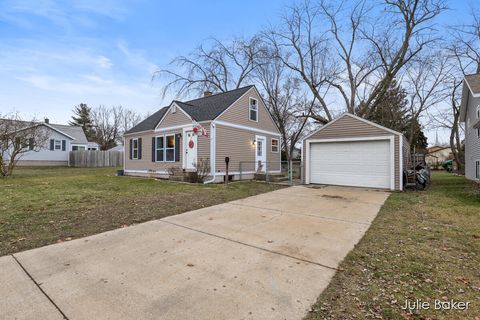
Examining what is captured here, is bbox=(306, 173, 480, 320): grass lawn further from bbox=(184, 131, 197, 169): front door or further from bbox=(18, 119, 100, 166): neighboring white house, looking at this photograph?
bbox=(18, 119, 100, 166): neighboring white house

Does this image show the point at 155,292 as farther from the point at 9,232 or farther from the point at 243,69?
the point at 243,69

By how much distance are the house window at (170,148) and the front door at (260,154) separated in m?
4.91

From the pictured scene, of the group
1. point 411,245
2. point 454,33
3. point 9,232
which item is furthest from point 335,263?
point 454,33

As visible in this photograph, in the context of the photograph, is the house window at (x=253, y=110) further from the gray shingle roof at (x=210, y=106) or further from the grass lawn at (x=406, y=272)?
the grass lawn at (x=406, y=272)

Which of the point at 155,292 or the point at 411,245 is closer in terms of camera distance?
the point at 155,292

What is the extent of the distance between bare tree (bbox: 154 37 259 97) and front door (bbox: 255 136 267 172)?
12790mm

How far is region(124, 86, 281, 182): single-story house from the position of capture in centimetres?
1223

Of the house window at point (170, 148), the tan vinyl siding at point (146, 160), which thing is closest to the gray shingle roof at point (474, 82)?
the tan vinyl siding at point (146, 160)

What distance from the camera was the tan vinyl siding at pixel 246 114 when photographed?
42.8 ft

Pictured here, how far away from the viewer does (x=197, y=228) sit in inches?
181

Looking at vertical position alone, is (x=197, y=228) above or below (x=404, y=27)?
below

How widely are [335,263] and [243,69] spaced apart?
25.9m

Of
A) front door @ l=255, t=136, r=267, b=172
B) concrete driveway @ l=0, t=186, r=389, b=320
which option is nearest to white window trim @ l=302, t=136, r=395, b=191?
front door @ l=255, t=136, r=267, b=172

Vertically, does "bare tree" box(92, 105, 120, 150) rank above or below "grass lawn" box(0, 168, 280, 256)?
above
